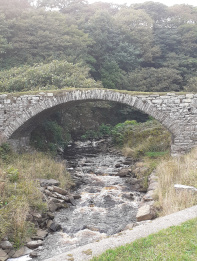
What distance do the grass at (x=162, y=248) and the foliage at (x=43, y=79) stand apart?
408 inches

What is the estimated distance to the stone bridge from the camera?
965 cm

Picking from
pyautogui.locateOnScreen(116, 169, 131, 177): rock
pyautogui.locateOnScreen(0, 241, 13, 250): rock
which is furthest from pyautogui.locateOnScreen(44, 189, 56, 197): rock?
pyautogui.locateOnScreen(116, 169, 131, 177): rock

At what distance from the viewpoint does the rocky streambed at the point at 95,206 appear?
5.10 metres

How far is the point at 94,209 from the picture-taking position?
674 cm

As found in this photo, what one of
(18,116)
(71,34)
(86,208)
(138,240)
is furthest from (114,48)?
(138,240)

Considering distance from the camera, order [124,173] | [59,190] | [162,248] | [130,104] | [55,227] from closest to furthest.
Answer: [162,248] → [55,227] → [59,190] → [130,104] → [124,173]

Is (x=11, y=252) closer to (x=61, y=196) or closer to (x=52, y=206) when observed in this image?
(x=52, y=206)

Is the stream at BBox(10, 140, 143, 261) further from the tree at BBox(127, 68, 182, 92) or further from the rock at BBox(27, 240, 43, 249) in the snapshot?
the tree at BBox(127, 68, 182, 92)

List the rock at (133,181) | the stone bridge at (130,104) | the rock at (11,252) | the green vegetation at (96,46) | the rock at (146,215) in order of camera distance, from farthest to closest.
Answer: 1. the green vegetation at (96,46)
2. the stone bridge at (130,104)
3. the rock at (133,181)
4. the rock at (146,215)
5. the rock at (11,252)

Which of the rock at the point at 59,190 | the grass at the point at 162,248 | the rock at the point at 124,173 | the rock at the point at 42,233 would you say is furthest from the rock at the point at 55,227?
the rock at the point at 124,173

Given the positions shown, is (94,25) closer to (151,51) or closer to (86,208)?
(151,51)

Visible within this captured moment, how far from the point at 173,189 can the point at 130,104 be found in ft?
15.3

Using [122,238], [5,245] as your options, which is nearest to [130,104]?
[122,238]

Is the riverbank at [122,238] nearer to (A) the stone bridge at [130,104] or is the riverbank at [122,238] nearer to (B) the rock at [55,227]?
(B) the rock at [55,227]
